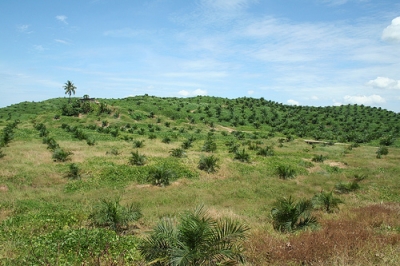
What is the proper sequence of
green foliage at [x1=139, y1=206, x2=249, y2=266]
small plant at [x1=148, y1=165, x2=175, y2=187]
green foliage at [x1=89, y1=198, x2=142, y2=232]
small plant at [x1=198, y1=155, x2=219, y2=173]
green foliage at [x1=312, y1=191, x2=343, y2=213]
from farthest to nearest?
small plant at [x1=198, y1=155, x2=219, y2=173], small plant at [x1=148, y1=165, x2=175, y2=187], green foliage at [x1=312, y1=191, x2=343, y2=213], green foliage at [x1=89, y1=198, x2=142, y2=232], green foliage at [x1=139, y1=206, x2=249, y2=266]

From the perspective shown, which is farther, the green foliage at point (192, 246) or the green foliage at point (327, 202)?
the green foliage at point (327, 202)

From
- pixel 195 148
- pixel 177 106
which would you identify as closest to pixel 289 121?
pixel 177 106

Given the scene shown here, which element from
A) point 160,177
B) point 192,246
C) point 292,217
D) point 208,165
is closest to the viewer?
point 192,246

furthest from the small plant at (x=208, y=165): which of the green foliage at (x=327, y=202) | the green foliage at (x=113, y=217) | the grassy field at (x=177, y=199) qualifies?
the green foliage at (x=113, y=217)

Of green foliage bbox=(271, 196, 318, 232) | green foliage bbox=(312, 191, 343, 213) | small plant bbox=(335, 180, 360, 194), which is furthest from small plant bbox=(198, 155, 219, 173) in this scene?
green foliage bbox=(271, 196, 318, 232)

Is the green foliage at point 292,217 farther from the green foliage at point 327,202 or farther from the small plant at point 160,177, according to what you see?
the small plant at point 160,177

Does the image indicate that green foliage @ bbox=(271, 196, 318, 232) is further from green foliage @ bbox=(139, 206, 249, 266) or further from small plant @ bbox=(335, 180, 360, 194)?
small plant @ bbox=(335, 180, 360, 194)

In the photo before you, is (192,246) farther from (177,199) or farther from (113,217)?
(177,199)

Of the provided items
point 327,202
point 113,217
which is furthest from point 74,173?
point 327,202

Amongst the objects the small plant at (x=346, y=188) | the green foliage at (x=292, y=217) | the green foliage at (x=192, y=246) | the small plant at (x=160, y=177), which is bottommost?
the small plant at (x=346, y=188)

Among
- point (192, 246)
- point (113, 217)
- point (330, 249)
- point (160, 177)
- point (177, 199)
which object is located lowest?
point (177, 199)

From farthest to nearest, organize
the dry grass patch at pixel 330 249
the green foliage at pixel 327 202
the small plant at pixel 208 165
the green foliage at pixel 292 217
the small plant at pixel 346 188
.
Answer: the small plant at pixel 208 165, the small plant at pixel 346 188, the green foliage at pixel 327 202, the green foliage at pixel 292 217, the dry grass patch at pixel 330 249

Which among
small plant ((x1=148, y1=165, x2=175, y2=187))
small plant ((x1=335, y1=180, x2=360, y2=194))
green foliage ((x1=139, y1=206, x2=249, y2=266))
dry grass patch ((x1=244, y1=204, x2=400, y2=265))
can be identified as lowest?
small plant ((x1=335, y1=180, x2=360, y2=194))

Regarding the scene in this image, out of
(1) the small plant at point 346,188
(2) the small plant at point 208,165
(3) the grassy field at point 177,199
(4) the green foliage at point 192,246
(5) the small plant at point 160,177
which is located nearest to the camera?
(4) the green foliage at point 192,246
